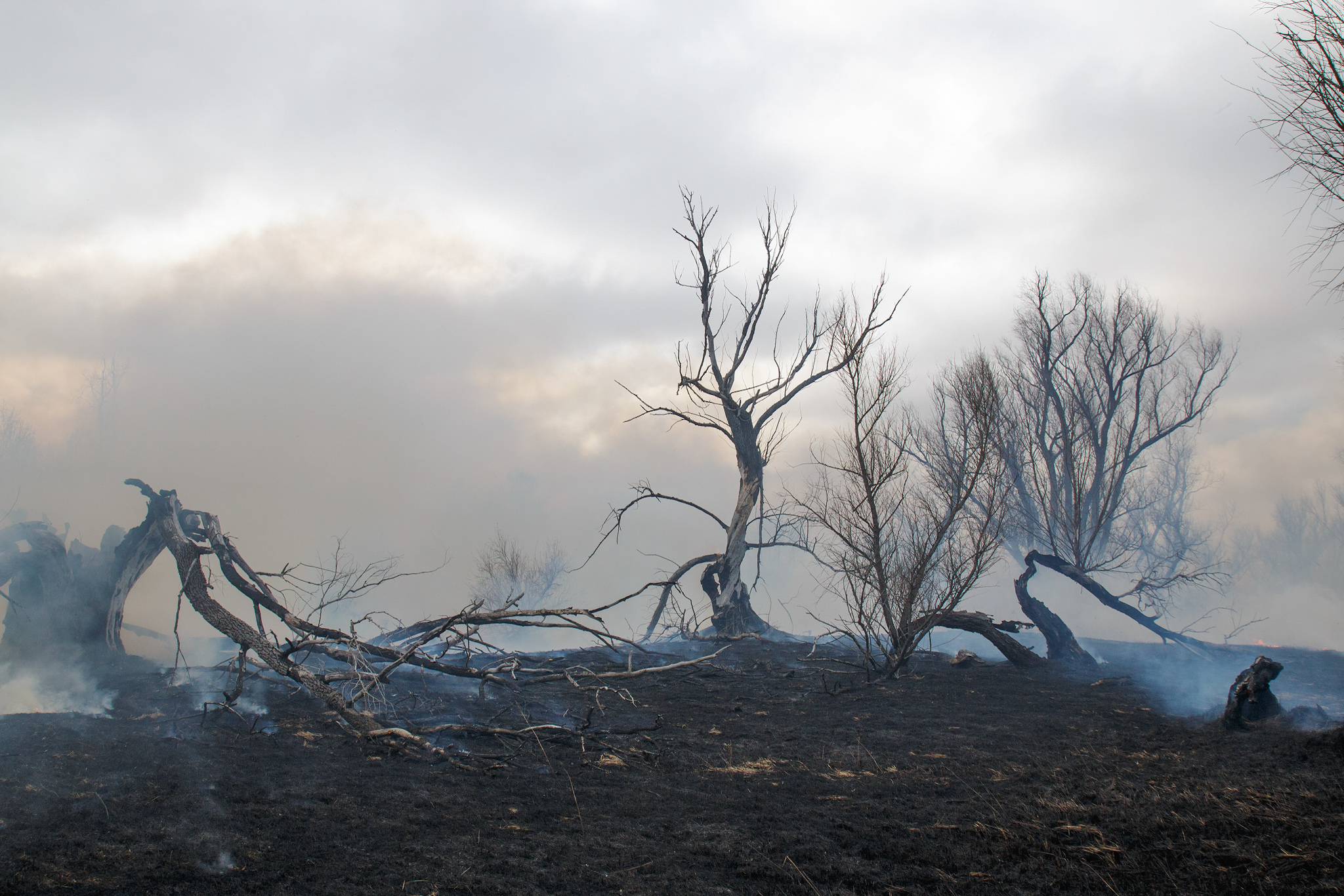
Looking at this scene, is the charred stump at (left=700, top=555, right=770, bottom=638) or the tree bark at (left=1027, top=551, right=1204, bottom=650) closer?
the tree bark at (left=1027, top=551, right=1204, bottom=650)

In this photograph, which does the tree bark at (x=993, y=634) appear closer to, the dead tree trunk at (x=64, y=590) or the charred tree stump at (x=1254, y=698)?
the charred tree stump at (x=1254, y=698)

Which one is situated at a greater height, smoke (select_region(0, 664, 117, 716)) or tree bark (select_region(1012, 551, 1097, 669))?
tree bark (select_region(1012, 551, 1097, 669))

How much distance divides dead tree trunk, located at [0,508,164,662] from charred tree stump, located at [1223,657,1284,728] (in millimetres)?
11505

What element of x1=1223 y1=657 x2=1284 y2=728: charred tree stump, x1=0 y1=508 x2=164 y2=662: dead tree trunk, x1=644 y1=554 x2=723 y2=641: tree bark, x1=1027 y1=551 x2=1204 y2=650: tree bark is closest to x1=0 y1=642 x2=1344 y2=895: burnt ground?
x1=1223 y1=657 x2=1284 y2=728: charred tree stump

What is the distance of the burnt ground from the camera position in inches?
130

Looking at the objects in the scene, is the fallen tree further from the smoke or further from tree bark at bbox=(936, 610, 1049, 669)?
tree bark at bbox=(936, 610, 1049, 669)

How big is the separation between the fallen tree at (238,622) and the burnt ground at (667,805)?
41 cm

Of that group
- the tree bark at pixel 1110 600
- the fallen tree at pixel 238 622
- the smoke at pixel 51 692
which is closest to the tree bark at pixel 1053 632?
the tree bark at pixel 1110 600

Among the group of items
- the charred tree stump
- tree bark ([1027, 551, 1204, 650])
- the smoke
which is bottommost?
the smoke

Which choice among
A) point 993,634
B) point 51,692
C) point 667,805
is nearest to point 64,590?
point 51,692

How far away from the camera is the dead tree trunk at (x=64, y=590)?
26.8 ft

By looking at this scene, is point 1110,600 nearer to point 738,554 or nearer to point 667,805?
point 738,554

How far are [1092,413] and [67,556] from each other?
2236 cm

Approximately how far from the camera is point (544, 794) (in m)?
4.66
